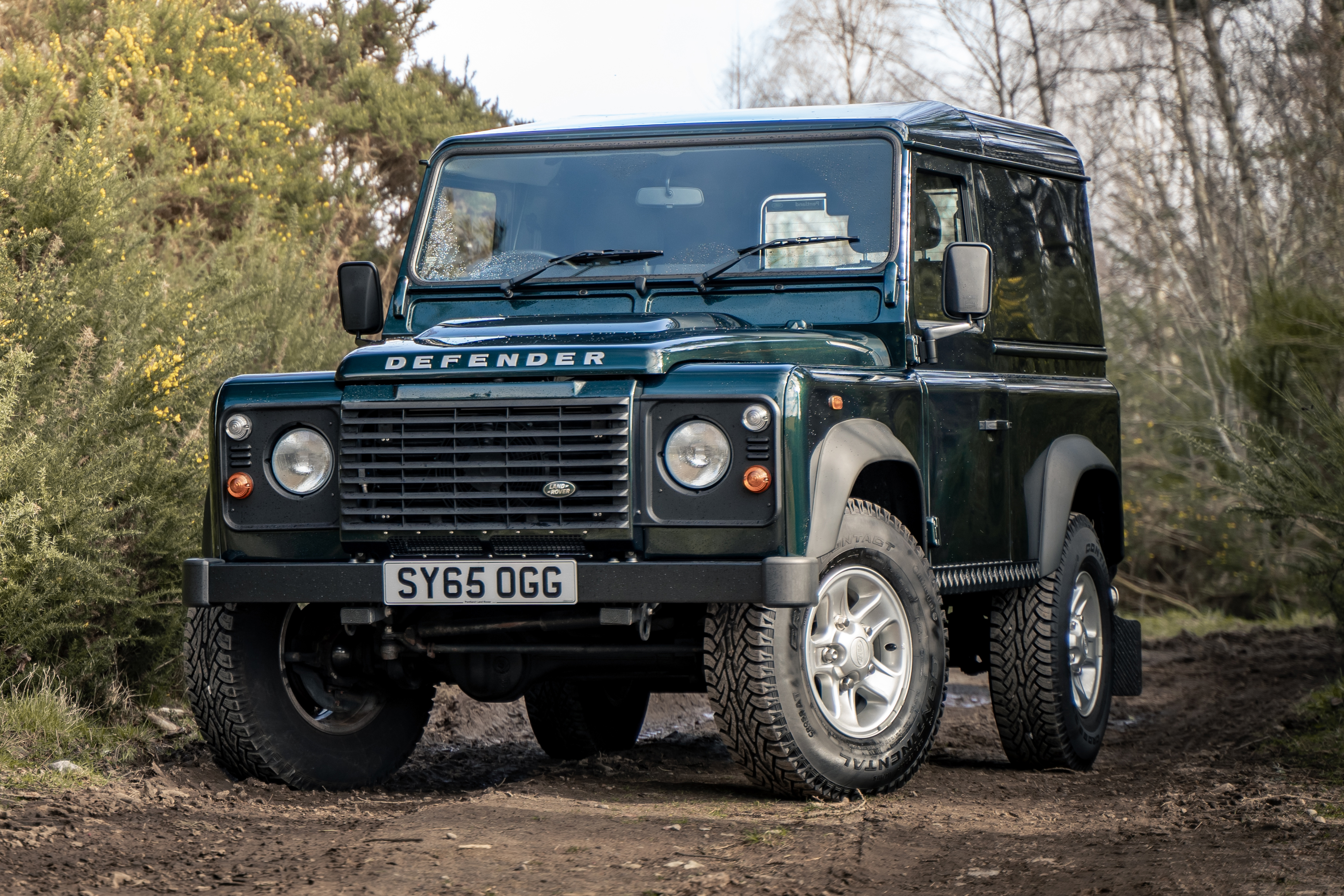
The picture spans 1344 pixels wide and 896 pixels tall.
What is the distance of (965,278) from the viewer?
5820 mm

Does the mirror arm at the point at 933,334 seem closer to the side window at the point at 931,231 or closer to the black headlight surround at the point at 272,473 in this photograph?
the side window at the point at 931,231

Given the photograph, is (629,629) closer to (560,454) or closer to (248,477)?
(560,454)

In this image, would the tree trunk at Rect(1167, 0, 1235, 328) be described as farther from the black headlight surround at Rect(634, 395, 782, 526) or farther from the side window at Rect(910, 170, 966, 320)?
the black headlight surround at Rect(634, 395, 782, 526)

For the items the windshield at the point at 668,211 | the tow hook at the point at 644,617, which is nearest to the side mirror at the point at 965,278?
the windshield at the point at 668,211

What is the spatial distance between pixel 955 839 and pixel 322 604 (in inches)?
94.9

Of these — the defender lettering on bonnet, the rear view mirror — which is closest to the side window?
the rear view mirror

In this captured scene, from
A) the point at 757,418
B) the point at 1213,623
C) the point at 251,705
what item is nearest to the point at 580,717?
the point at 251,705

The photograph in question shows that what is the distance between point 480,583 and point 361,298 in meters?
1.79

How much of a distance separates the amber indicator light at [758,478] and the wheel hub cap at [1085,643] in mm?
2412

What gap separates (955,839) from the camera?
468cm

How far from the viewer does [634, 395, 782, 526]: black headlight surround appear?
4793mm

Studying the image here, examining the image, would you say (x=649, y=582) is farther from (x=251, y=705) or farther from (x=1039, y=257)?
(x=1039, y=257)

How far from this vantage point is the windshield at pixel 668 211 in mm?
5953

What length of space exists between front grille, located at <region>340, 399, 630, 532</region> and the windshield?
1188 mm
